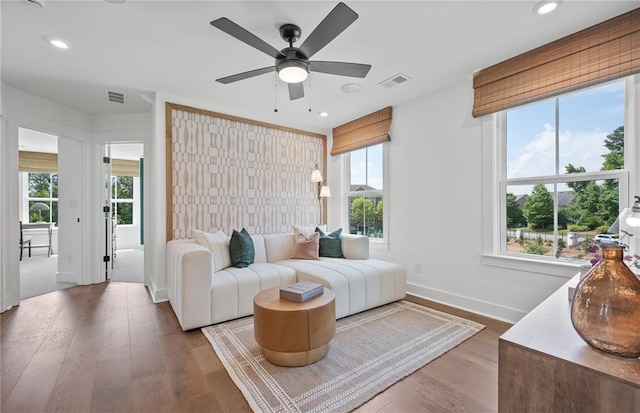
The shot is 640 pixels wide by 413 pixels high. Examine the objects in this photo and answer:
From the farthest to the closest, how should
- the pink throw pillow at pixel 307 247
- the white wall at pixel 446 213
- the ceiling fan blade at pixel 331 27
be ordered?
the pink throw pillow at pixel 307 247
the white wall at pixel 446 213
the ceiling fan blade at pixel 331 27

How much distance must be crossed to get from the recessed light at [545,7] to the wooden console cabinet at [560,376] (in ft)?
6.99

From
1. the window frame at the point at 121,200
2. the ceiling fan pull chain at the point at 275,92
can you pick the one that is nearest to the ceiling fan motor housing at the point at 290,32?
the ceiling fan pull chain at the point at 275,92

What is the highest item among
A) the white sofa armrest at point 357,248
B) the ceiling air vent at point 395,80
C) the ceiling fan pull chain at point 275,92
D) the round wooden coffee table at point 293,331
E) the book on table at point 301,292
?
the ceiling air vent at point 395,80

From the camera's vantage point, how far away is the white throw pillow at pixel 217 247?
3097 millimetres

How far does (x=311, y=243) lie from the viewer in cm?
375

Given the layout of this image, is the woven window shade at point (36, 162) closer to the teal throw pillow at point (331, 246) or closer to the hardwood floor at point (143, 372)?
the hardwood floor at point (143, 372)

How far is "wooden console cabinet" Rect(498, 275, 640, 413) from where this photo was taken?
0.70m

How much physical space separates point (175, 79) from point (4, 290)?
2.95 metres

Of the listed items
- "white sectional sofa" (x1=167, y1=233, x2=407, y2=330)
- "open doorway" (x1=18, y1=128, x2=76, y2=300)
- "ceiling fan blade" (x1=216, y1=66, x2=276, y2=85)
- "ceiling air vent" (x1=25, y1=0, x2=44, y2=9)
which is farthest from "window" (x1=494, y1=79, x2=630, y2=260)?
"open doorway" (x1=18, y1=128, x2=76, y2=300)

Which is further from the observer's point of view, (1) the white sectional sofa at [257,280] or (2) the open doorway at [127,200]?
(2) the open doorway at [127,200]

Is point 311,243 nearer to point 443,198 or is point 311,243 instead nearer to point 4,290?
point 443,198

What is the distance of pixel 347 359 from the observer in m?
2.07

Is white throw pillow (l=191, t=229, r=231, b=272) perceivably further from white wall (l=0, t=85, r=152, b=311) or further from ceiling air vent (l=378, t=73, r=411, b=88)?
ceiling air vent (l=378, t=73, r=411, b=88)

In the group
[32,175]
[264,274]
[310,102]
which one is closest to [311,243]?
[264,274]
